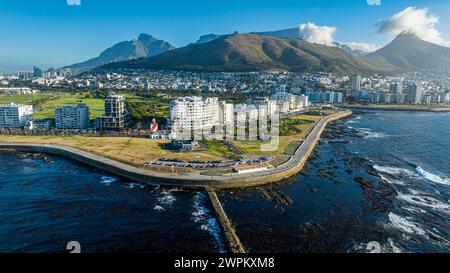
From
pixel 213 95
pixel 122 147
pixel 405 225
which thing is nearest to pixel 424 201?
pixel 405 225

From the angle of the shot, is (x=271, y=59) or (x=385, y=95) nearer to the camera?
(x=385, y=95)

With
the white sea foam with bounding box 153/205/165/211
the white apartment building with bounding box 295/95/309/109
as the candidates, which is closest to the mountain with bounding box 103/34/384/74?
the white apartment building with bounding box 295/95/309/109

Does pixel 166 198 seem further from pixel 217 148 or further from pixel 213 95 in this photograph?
pixel 213 95

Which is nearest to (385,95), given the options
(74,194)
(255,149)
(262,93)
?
(262,93)

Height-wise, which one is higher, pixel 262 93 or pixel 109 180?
pixel 262 93

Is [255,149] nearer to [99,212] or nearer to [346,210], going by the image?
[346,210]

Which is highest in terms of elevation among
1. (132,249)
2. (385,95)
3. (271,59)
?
(271,59)
